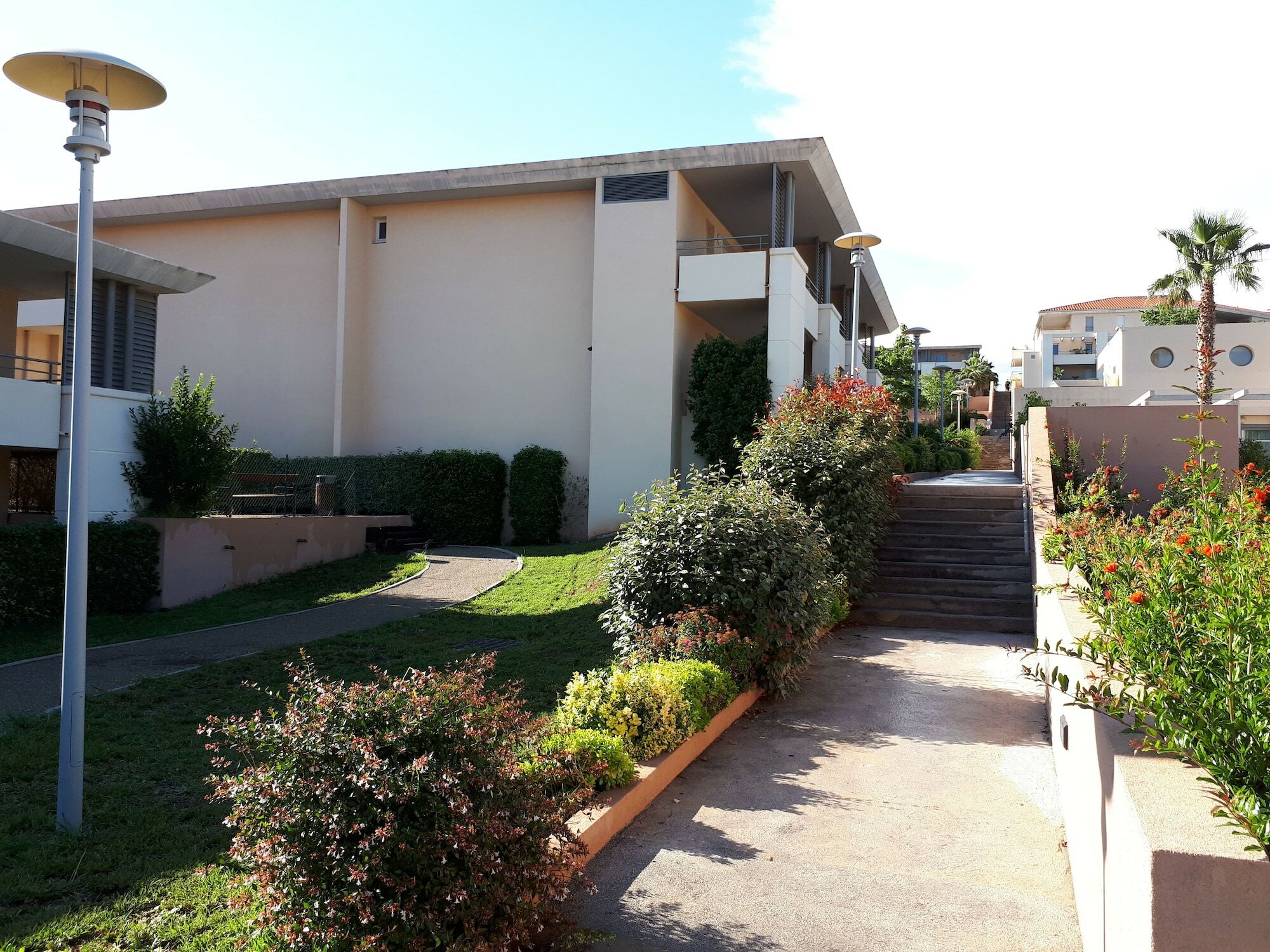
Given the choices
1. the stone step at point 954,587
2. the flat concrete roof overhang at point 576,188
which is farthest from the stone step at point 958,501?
the flat concrete roof overhang at point 576,188

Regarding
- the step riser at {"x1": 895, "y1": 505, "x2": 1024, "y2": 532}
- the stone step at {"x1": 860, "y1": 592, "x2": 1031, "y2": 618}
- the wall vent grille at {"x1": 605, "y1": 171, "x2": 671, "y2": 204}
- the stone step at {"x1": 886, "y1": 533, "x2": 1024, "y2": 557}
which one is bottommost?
the stone step at {"x1": 860, "y1": 592, "x2": 1031, "y2": 618}

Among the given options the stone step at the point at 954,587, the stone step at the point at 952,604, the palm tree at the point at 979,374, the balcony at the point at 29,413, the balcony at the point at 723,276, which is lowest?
the stone step at the point at 952,604

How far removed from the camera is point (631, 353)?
1895cm

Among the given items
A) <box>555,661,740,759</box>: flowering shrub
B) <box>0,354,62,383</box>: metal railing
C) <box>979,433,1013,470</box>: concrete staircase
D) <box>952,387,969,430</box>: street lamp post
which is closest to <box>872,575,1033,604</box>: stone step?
<box>555,661,740,759</box>: flowering shrub

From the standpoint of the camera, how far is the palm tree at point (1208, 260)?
83.6ft

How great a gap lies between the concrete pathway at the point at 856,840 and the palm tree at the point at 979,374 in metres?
63.1

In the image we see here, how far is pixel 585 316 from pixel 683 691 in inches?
600

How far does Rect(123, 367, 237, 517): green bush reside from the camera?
42.1 feet

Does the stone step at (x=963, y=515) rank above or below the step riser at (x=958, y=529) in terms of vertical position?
above

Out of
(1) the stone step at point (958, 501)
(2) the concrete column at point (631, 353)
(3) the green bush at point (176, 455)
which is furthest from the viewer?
(2) the concrete column at point (631, 353)

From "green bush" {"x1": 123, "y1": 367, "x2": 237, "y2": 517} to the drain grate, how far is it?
5945mm

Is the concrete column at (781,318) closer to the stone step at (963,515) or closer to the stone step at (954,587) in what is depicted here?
the stone step at (963,515)

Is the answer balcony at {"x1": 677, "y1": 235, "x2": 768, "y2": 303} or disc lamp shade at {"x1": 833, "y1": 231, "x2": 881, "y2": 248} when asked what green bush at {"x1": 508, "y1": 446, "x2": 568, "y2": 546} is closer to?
balcony at {"x1": 677, "y1": 235, "x2": 768, "y2": 303}

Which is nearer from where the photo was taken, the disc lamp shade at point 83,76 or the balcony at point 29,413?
the disc lamp shade at point 83,76
